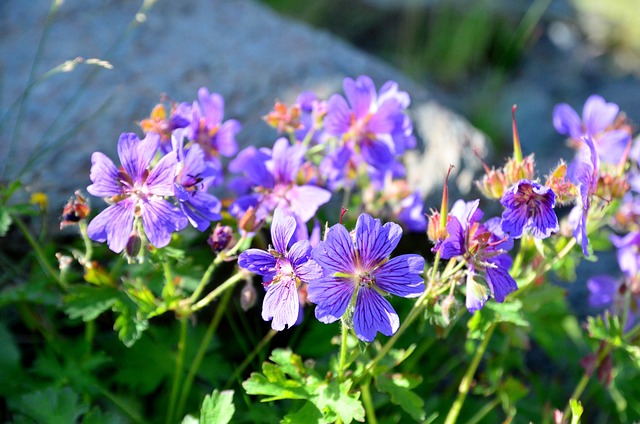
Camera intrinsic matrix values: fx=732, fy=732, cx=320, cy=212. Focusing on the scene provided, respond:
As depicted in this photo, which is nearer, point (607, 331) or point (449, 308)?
point (449, 308)

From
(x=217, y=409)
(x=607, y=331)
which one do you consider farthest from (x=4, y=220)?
(x=607, y=331)

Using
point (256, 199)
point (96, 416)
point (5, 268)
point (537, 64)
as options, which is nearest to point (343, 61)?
point (256, 199)

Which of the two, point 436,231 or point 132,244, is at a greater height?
point 436,231

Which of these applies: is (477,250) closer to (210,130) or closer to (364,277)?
(364,277)

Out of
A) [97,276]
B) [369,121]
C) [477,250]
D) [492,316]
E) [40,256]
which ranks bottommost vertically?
[40,256]

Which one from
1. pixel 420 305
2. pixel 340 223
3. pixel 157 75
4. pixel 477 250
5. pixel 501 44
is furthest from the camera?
pixel 501 44

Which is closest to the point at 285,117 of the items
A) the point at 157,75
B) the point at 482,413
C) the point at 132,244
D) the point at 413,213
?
the point at 413,213

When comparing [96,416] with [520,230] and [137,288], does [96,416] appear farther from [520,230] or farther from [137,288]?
[520,230]

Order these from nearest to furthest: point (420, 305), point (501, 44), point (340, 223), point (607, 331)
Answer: point (340, 223) → point (420, 305) → point (607, 331) → point (501, 44)
